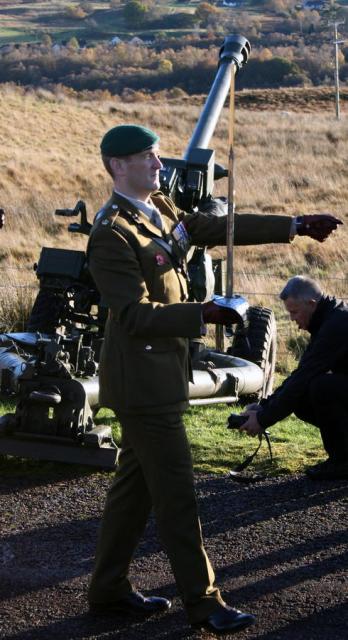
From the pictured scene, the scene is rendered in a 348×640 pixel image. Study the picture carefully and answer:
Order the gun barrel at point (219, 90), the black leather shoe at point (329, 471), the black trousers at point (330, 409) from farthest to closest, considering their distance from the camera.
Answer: the gun barrel at point (219, 90) → the black leather shoe at point (329, 471) → the black trousers at point (330, 409)

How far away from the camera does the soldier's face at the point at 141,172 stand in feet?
15.1

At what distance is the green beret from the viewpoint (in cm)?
456

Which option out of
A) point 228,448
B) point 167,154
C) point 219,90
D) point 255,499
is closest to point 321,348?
point 255,499

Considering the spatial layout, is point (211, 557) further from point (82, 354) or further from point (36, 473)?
point (82, 354)

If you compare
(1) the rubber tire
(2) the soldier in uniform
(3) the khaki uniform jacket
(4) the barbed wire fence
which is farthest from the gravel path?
(4) the barbed wire fence

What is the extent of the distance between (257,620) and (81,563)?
1.02 meters

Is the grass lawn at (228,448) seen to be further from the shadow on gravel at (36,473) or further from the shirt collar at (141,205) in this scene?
the shirt collar at (141,205)

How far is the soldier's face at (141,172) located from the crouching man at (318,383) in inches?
62.1

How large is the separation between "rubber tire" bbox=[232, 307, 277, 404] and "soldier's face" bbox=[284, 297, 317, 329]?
119 inches

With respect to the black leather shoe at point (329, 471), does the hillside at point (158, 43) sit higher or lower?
higher

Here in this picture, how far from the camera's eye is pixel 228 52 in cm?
1095

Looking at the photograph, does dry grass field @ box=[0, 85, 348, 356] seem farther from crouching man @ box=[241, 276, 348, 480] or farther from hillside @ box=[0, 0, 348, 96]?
hillside @ box=[0, 0, 348, 96]

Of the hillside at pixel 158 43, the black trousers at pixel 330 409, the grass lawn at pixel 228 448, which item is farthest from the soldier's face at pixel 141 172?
the hillside at pixel 158 43

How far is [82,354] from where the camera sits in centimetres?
772
